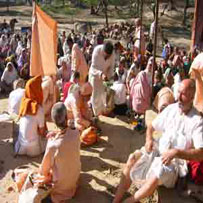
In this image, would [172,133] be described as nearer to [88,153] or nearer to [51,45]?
[88,153]

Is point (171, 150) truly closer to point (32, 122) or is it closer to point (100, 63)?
point (32, 122)

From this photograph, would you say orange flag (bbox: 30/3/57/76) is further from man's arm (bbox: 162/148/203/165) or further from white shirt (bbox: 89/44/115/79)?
man's arm (bbox: 162/148/203/165)

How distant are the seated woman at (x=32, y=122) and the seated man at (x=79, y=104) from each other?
59 cm

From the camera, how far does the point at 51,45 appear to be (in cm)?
644

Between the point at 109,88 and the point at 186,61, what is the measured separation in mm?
3764

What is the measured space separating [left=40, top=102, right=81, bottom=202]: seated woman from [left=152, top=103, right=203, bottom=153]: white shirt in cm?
104

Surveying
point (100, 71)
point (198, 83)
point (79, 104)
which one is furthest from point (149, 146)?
point (100, 71)

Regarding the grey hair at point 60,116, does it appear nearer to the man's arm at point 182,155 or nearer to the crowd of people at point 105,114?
the crowd of people at point 105,114

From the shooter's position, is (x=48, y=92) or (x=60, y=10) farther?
(x=60, y=10)

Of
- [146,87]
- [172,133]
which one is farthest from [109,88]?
[172,133]

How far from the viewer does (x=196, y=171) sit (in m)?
4.11

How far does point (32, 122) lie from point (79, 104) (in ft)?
2.91

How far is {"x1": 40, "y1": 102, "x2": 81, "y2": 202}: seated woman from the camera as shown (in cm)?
414

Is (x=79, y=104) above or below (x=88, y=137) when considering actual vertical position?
above
